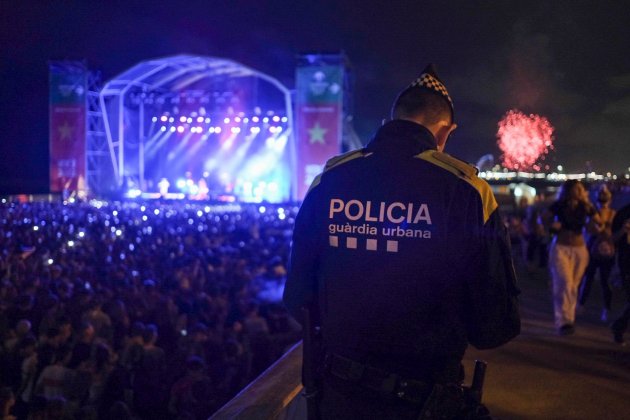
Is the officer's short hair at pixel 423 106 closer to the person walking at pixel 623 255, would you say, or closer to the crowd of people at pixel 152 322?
the crowd of people at pixel 152 322

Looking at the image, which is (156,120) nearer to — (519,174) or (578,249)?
(519,174)

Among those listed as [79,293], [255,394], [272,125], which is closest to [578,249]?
[255,394]

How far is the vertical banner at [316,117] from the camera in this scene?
925 inches

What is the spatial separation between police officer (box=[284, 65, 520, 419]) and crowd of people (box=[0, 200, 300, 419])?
3344mm

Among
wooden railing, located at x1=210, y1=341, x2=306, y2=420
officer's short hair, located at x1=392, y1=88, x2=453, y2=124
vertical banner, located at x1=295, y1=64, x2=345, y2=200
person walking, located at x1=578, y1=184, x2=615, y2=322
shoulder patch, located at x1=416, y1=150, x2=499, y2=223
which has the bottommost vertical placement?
wooden railing, located at x1=210, y1=341, x2=306, y2=420

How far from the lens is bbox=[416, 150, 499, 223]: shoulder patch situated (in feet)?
5.53

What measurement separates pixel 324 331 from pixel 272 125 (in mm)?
27789

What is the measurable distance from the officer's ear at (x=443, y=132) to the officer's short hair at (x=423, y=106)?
30 millimetres

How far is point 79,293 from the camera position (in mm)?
6965

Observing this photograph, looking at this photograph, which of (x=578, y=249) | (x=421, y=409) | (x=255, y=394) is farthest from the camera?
(x=578, y=249)

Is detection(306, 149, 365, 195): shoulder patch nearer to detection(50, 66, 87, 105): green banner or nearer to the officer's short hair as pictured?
the officer's short hair

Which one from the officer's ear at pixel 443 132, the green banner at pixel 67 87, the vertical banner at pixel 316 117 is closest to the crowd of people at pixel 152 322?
the officer's ear at pixel 443 132

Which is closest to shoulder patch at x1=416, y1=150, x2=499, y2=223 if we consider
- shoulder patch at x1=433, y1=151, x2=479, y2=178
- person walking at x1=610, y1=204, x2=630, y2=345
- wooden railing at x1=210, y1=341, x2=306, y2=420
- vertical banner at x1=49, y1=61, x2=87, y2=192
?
shoulder patch at x1=433, y1=151, x2=479, y2=178

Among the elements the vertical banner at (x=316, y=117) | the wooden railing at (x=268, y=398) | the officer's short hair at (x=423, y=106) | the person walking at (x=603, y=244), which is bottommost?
the wooden railing at (x=268, y=398)
